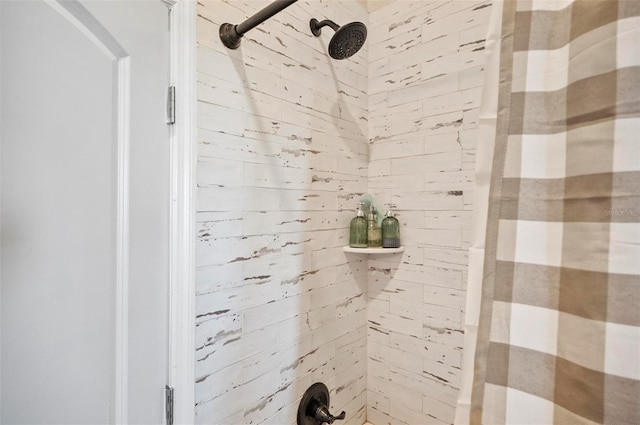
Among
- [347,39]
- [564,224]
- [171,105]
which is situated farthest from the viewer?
[347,39]

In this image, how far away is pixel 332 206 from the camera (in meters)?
1.30

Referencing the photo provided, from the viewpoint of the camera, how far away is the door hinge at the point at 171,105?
828 mm

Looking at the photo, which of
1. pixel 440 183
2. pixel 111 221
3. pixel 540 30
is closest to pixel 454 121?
pixel 440 183

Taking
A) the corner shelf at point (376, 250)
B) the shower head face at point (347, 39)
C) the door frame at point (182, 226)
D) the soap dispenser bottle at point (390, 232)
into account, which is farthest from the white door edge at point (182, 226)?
the soap dispenser bottle at point (390, 232)

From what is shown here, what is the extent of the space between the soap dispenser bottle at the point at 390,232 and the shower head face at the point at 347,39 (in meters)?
0.67

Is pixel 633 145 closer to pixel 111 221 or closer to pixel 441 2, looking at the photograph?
pixel 111 221

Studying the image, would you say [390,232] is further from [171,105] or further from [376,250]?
[171,105]

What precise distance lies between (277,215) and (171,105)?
465mm

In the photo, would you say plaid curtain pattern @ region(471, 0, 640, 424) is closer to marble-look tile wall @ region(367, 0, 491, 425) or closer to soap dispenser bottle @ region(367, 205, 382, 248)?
marble-look tile wall @ region(367, 0, 491, 425)

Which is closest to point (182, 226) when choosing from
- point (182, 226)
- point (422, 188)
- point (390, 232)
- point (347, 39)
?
point (182, 226)

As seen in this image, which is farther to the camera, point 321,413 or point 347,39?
point 321,413

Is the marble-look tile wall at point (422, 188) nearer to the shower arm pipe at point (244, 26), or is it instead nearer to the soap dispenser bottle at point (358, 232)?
the soap dispenser bottle at point (358, 232)

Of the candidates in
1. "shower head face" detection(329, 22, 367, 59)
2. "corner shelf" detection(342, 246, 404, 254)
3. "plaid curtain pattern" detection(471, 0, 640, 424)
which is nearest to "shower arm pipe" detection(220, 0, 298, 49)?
"shower head face" detection(329, 22, 367, 59)

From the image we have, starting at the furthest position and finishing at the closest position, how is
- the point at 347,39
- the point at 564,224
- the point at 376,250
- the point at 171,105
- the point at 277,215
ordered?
1. the point at 376,250
2. the point at 277,215
3. the point at 347,39
4. the point at 171,105
5. the point at 564,224
